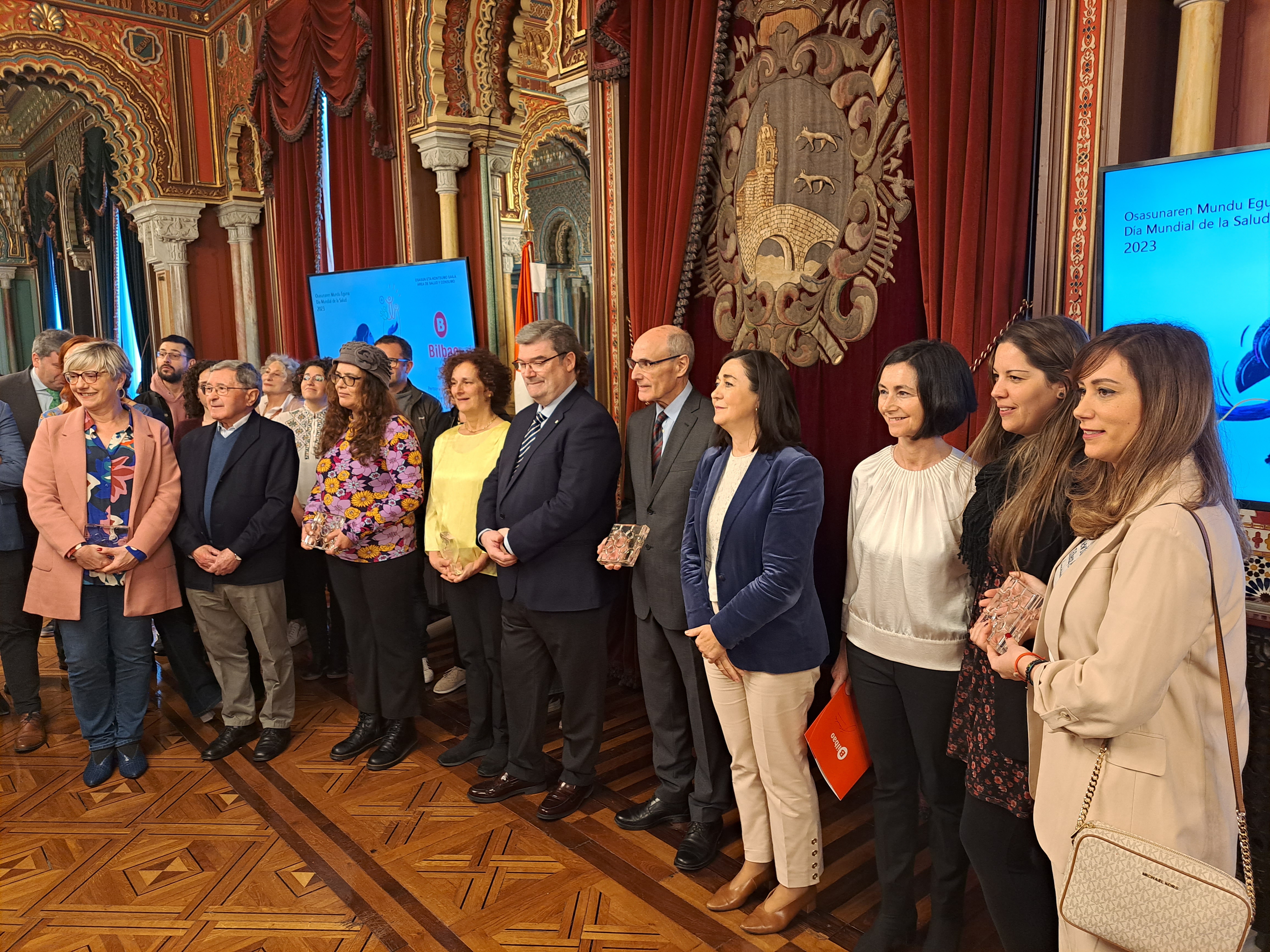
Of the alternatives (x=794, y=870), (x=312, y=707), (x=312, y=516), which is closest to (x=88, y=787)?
(x=312, y=707)

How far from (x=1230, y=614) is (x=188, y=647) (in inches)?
146

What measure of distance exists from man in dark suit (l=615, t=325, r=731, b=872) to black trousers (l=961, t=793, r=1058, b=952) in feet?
3.29

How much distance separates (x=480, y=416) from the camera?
3219 mm

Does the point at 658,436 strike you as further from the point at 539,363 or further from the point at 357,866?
the point at 357,866

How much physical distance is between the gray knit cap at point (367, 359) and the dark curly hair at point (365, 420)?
0.05 ft

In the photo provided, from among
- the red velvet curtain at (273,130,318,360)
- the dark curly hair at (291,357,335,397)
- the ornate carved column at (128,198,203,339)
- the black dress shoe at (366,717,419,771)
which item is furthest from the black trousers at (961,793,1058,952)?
the ornate carved column at (128,198,203,339)

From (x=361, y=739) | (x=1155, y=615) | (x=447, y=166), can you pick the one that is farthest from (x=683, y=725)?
(x=447, y=166)

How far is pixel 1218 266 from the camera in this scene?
2076 millimetres

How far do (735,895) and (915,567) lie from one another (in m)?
1.10

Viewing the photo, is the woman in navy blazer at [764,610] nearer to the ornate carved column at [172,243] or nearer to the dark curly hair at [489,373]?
the dark curly hair at [489,373]

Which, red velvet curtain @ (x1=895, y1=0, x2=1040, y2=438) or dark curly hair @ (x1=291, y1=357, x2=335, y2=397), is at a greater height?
red velvet curtain @ (x1=895, y1=0, x2=1040, y2=438)

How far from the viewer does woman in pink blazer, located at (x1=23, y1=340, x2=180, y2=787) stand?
326 centimetres

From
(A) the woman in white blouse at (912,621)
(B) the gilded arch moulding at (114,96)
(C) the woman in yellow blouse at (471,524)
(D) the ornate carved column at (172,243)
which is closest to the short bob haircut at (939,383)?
(A) the woman in white blouse at (912,621)

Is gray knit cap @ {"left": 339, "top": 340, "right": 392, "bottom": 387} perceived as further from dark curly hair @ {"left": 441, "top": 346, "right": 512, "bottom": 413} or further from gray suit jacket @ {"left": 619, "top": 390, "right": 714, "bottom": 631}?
gray suit jacket @ {"left": 619, "top": 390, "right": 714, "bottom": 631}
